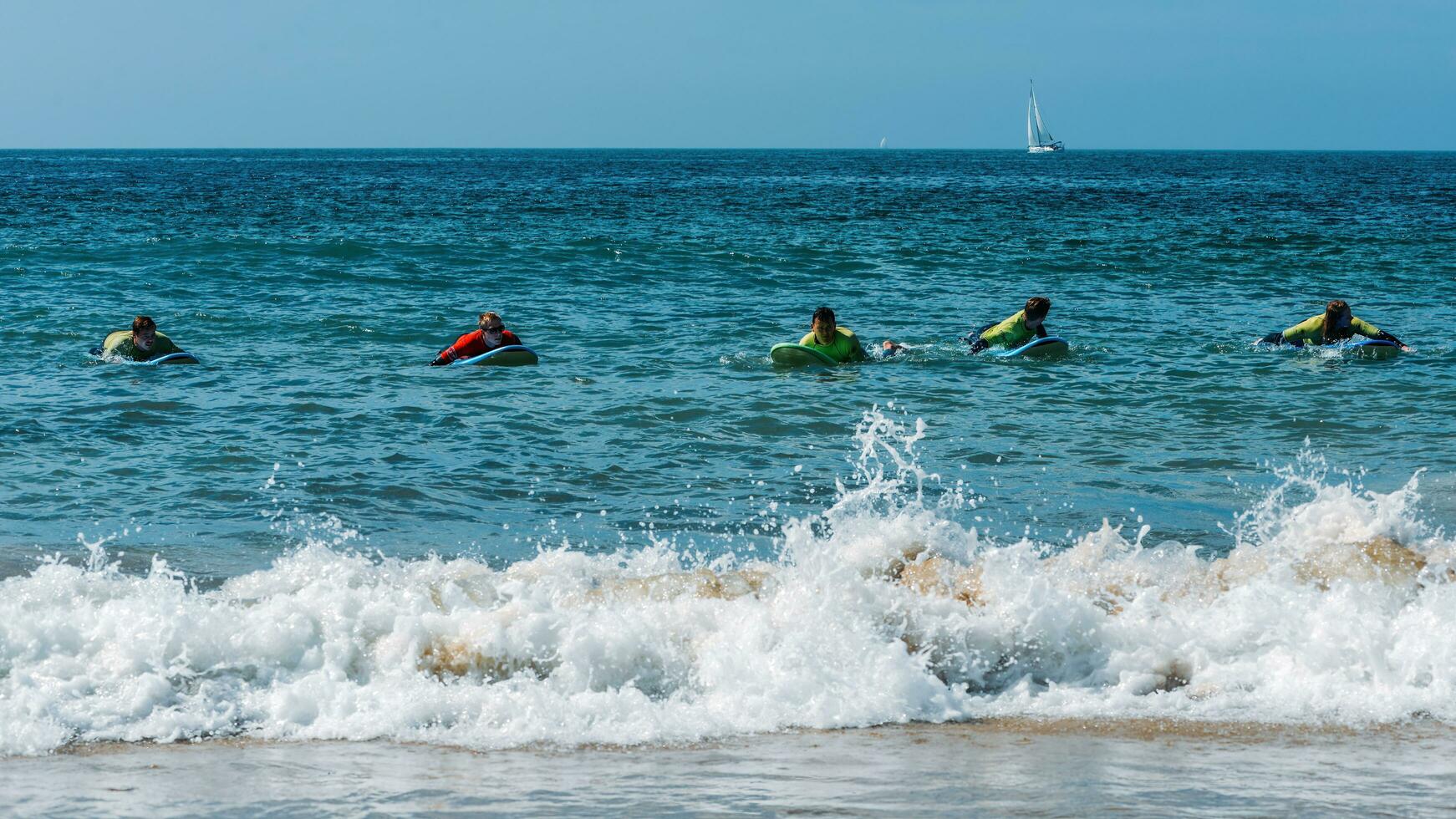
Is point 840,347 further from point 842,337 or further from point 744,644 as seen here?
point 744,644

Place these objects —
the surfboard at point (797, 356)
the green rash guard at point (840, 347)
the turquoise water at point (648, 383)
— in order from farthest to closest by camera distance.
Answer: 1. the green rash guard at point (840, 347)
2. the surfboard at point (797, 356)
3. the turquoise water at point (648, 383)

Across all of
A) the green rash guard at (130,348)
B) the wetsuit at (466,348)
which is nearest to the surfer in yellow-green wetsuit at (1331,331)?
the wetsuit at (466,348)

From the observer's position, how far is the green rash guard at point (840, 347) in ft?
47.6

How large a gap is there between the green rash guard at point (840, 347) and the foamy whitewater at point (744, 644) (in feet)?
24.2

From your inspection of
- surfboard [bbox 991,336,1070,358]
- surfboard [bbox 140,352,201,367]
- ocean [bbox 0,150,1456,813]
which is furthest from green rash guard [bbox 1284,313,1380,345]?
surfboard [bbox 140,352,201,367]

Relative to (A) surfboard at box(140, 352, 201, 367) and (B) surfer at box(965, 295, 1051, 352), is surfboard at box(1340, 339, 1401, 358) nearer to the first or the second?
(B) surfer at box(965, 295, 1051, 352)

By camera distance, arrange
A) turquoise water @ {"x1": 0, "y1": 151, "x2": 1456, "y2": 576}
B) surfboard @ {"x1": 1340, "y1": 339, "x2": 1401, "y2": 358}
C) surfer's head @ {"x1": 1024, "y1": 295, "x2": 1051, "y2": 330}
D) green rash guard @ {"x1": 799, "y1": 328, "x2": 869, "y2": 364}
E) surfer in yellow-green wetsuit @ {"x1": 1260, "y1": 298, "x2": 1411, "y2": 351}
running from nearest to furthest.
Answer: turquoise water @ {"x1": 0, "y1": 151, "x2": 1456, "y2": 576}, green rash guard @ {"x1": 799, "y1": 328, "x2": 869, "y2": 364}, surfboard @ {"x1": 1340, "y1": 339, "x2": 1401, "y2": 358}, surfer in yellow-green wetsuit @ {"x1": 1260, "y1": 298, "x2": 1411, "y2": 351}, surfer's head @ {"x1": 1024, "y1": 295, "x2": 1051, "y2": 330}

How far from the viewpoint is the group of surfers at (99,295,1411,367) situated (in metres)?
14.0

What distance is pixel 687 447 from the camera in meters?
10.5

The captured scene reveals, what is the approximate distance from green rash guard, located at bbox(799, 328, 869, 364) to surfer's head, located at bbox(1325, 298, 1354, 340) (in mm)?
5238

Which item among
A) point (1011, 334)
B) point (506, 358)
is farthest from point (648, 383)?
point (1011, 334)

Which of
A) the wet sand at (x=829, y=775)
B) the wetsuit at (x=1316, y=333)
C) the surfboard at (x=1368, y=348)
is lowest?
the wet sand at (x=829, y=775)

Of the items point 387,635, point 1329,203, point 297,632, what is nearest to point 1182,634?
point 387,635

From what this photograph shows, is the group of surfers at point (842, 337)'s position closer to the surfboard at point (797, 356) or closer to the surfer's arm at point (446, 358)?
the surfer's arm at point (446, 358)
